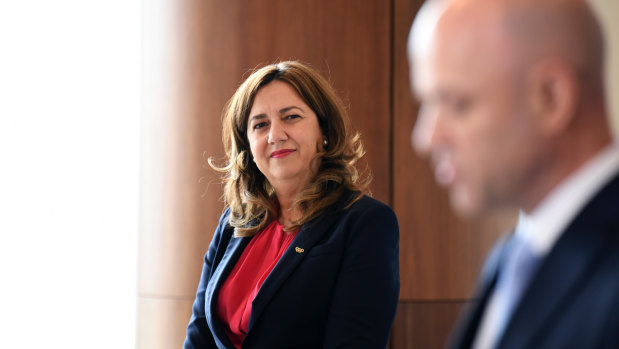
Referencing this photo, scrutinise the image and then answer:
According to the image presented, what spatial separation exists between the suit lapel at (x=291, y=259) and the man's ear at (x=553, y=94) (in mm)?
1402

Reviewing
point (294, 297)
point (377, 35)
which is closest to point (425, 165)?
point (377, 35)

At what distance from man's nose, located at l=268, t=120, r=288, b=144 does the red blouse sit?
1.07ft

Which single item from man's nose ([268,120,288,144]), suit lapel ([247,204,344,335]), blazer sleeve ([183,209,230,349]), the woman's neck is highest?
man's nose ([268,120,288,144])

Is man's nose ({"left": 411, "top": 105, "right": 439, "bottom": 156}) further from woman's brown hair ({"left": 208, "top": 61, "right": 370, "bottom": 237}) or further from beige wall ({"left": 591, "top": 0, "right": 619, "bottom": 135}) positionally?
beige wall ({"left": 591, "top": 0, "right": 619, "bottom": 135})

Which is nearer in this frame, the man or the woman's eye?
the man

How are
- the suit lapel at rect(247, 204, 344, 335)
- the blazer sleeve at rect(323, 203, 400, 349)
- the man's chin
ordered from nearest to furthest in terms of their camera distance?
1. the man's chin
2. the blazer sleeve at rect(323, 203, 400, 349)
3. the suit lapel at rect(247, 204, 344, 335)

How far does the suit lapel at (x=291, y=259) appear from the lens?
2008 mm

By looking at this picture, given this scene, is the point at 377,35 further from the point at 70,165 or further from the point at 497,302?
the point at 497,302

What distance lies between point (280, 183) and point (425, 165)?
170cm

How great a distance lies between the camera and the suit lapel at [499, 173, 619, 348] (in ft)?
2.17

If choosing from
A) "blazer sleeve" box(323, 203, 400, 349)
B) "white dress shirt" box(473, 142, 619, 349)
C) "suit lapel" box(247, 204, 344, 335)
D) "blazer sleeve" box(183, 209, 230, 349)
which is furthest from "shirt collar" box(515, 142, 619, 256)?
"blazer sleeve" box(183, 209, 230, 349)

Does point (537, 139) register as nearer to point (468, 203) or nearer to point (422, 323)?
point (468, 203)

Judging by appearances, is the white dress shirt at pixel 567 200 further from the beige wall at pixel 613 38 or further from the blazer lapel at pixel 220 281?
the beige wall at pixel 613 38

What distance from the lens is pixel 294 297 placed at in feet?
6.50
